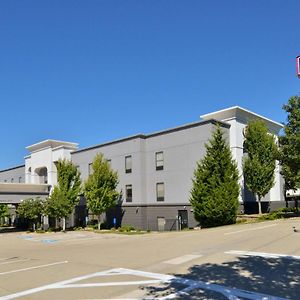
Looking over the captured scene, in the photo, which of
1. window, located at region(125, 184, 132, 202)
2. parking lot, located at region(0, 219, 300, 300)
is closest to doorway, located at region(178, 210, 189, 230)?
window, located at region(125, 184, 132, 202)

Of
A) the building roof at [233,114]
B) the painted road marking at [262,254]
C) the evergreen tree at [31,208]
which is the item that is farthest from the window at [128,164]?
the painted road marking at [262,254]

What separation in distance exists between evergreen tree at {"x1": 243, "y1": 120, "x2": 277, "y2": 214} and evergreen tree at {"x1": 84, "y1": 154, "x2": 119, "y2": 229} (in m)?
14.2

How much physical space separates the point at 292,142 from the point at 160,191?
47.2ft

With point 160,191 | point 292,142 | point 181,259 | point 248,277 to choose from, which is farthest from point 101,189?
point 248,277

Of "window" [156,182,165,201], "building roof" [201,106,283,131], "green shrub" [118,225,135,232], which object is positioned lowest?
"green shrub" [118,225,135,232]

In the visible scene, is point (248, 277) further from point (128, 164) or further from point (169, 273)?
point (128, 164)

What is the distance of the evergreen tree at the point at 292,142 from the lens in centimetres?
3509

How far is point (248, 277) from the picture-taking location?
40.1 feet

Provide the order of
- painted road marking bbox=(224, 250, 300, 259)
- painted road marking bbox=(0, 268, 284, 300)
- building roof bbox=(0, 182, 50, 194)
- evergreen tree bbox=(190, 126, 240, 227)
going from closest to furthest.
→ painted road marking bbox=(0, 268, 284, 300)
painted road marking bbox=(224, 250, 300, 259)
evergreen tree bbox=(190, 126, 240, 227)
building roof bbox=(0, 182, 50, 194)

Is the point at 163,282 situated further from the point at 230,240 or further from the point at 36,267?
the point at 230,240

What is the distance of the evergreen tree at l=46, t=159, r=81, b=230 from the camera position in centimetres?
4566

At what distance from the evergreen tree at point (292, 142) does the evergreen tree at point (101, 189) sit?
17.8m

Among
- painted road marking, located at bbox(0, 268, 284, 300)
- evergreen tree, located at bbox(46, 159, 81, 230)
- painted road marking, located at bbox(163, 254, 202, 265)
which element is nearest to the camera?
painted road marking, located at bbox(0, 268, 284, 300)

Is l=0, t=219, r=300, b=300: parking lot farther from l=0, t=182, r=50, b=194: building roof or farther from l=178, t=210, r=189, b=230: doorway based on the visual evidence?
l=0, t=182, r=50, b=194: building roof
